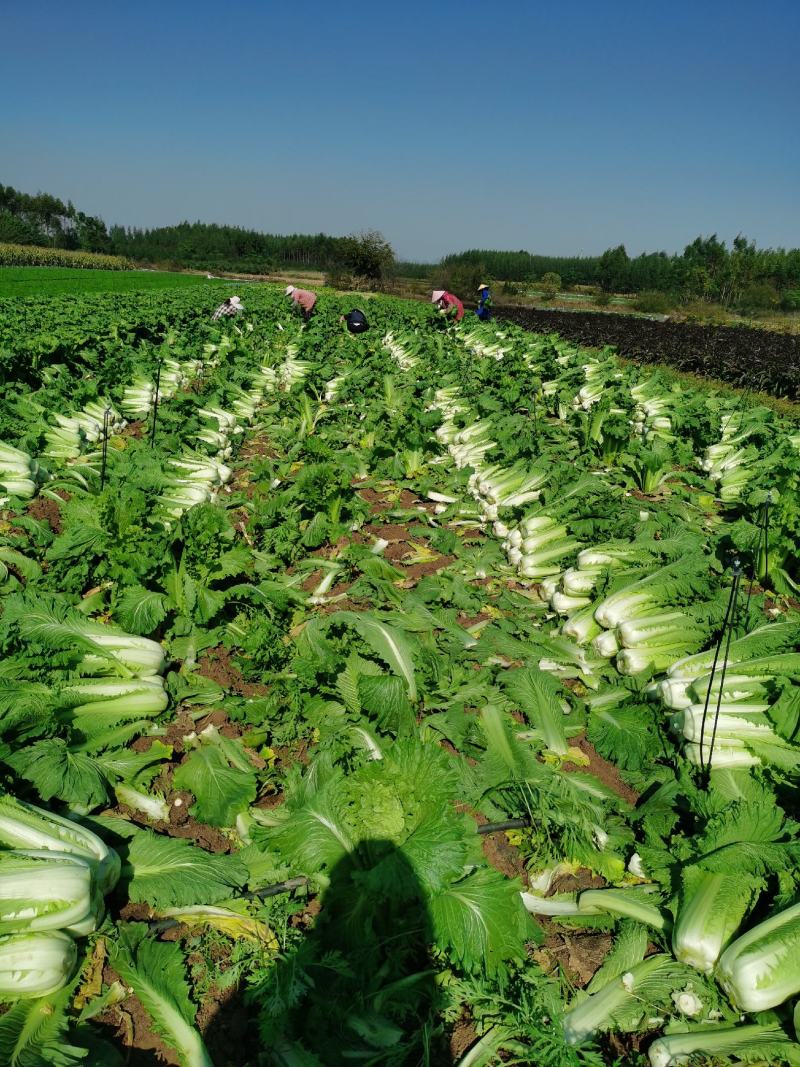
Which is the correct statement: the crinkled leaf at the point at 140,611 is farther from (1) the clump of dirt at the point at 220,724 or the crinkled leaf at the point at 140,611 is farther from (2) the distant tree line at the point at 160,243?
(2) the distant tree line at the point at 160,243

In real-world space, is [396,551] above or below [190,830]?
above

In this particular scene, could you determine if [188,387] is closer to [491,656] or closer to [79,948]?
[491,656]

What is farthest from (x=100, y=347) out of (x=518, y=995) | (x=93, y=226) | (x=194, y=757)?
(x=93, y=226)

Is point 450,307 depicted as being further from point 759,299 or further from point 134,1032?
point 759,299

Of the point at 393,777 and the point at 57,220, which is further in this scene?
the point at 57,220

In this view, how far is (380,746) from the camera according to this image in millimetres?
3707

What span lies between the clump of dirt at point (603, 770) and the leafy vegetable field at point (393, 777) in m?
0.03

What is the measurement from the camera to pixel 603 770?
4070 millimetres

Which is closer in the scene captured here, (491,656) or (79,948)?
(79,948)

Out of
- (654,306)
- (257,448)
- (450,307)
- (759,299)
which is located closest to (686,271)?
Result: (759,299)

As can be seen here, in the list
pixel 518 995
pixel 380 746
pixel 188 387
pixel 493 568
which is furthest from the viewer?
pixel 188 387

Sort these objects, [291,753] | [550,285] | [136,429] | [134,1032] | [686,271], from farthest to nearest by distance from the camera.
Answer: [686,271] → [550,285] → [136,429] → [291,753] → [134,1032]

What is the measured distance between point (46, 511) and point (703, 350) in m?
27.9

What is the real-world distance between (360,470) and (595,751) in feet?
19.9
